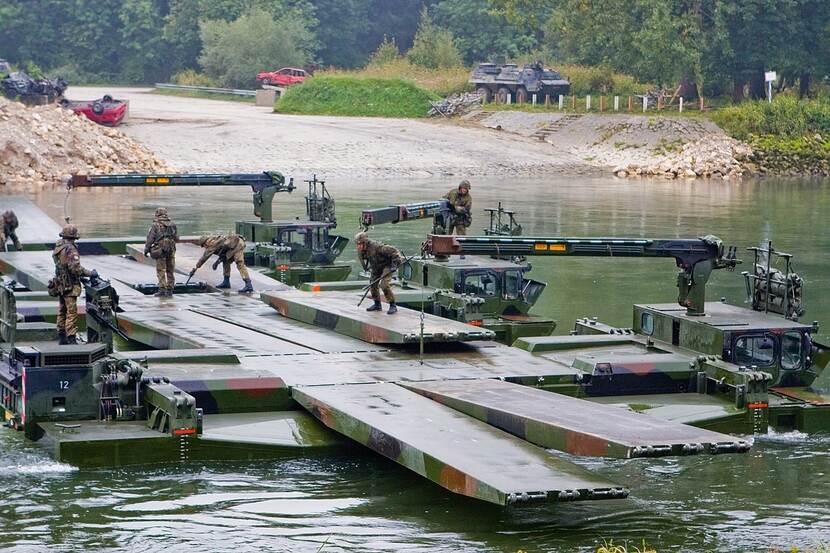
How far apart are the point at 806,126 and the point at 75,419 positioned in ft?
219

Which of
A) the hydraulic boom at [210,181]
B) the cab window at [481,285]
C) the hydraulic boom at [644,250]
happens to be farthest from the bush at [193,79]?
the hydraulic boom at [644,250]

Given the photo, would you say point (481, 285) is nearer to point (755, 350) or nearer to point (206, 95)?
point (755, 350)

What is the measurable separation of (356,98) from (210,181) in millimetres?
49213

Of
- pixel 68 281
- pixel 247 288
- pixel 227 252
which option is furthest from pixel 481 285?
pixel 68 281

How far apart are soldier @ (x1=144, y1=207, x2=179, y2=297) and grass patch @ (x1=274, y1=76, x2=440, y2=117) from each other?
55547 millimetres

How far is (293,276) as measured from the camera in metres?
39.1

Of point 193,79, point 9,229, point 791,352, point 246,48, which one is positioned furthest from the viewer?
point 193,79

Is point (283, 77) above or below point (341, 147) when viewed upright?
above

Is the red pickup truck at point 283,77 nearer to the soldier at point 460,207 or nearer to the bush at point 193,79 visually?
the bush at point 193,79

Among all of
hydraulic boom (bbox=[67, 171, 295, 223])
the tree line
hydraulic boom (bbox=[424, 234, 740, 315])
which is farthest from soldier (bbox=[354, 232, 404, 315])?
the tree line

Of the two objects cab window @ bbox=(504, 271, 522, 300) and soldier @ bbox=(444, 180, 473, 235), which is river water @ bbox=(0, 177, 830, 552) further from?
soldier @ bbox=(444, 180, 473, 235)

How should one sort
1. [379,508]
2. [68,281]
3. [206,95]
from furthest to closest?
[206,95] < [68,281] < [379,508]

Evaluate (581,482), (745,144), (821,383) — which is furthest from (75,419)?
(745,144)

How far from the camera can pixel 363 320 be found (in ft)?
88.2
